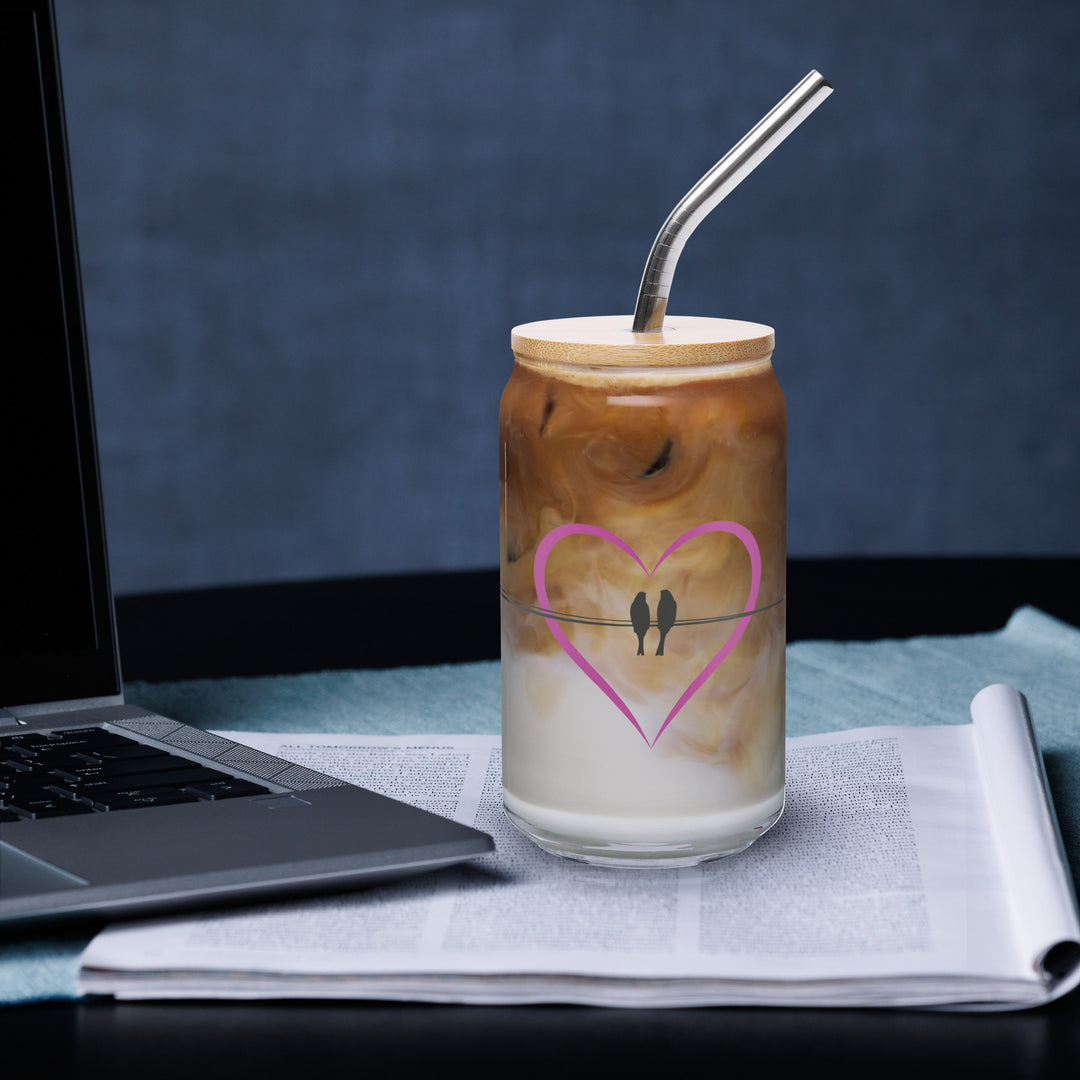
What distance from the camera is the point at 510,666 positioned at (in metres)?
0.62

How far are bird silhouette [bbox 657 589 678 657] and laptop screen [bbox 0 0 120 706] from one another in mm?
341

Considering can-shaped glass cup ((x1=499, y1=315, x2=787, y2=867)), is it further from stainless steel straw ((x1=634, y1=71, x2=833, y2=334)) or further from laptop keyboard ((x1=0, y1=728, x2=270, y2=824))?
laptop keyboard ((x1=0, y1=728, x2=270, y2=824))

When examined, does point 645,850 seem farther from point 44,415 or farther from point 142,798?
point 44,415

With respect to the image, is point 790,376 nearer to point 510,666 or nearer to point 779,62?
point 779,62

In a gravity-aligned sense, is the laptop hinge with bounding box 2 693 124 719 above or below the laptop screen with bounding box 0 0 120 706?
below

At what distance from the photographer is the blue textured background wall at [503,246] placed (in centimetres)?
259

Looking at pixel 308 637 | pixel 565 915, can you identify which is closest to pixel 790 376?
pixel 308 637

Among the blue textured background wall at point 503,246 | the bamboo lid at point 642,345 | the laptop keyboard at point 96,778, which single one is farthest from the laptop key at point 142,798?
the blue textured background wall at point 503,246

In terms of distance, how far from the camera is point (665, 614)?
0.57 meters

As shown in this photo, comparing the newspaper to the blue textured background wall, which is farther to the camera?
the blue textured background wall

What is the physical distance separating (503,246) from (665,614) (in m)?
2.18

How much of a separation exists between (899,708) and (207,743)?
388 millimetres

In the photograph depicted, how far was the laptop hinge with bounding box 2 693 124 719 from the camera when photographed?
30.0 inches

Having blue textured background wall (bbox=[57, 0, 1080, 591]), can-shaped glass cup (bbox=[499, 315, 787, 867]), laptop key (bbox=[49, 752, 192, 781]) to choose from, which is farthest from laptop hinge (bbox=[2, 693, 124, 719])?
blue textured background wall (bbox=[57, 0, 1080, 591])
